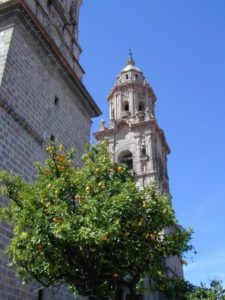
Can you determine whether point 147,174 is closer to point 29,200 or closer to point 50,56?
point 50,56

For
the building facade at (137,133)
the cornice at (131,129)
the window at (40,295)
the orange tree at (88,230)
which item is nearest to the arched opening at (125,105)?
the building facade at (137,133)

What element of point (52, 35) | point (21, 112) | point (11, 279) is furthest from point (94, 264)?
point (52, 35)

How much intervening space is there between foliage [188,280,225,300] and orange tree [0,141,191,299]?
9586mm

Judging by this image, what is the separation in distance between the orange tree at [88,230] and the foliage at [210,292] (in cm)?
959

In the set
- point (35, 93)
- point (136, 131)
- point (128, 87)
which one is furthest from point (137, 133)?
point (35, 93)

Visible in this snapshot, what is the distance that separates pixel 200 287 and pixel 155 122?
66.2 ft

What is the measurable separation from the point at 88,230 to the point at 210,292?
12657 millimetres

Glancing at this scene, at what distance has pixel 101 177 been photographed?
10.1 meters

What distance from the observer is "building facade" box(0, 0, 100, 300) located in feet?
42.0

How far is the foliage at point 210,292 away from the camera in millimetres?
18600

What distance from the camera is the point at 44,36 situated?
15.9m

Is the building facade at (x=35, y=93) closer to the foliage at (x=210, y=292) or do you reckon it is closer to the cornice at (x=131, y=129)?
the foliage at (x=210, y=292)

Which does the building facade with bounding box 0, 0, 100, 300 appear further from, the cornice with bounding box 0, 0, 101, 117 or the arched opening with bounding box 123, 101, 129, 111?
the arched opening with bounding box 123, 101, 129, 111

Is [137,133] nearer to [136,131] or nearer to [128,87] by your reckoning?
[136,131]
